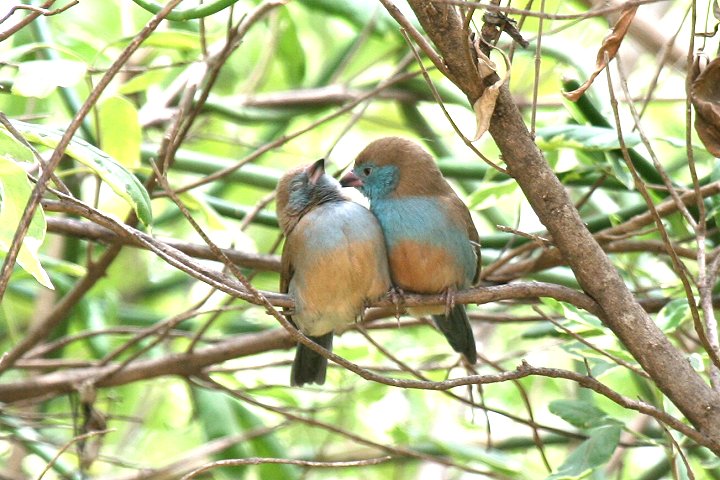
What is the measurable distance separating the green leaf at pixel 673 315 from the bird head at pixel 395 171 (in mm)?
863

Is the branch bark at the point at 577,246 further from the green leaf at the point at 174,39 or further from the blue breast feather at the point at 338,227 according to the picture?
the green leaf at the point at 174,39

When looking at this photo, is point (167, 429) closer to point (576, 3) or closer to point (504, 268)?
point (504, 268)

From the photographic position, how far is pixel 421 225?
10.3ft

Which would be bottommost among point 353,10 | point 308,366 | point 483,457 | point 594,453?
point 594,453

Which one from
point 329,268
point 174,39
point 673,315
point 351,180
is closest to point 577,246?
point 673,315

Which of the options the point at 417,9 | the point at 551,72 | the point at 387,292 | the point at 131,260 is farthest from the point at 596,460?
the point at 131,260

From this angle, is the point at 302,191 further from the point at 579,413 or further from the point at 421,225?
the point at 579,413

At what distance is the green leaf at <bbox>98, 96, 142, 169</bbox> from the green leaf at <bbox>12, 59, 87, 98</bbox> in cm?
19

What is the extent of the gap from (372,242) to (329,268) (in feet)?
0.52

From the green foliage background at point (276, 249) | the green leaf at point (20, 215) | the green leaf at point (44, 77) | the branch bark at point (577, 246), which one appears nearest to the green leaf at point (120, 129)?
the green foliage background at point (276, 249)

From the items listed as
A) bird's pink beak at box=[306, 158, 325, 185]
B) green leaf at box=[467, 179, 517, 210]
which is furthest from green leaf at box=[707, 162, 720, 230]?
bird's pink beak at box=[306, 158, 325, 185]

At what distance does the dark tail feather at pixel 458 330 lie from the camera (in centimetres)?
326

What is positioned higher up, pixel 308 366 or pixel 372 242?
pixel 372 242

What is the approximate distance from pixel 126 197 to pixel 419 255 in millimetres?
1097
